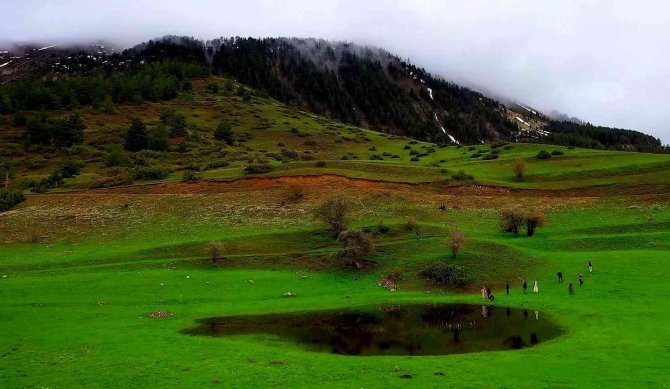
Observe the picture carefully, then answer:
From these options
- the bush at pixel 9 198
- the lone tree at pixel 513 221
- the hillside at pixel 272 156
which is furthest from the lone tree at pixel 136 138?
the lone tree at pixel 513 221

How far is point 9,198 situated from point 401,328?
79.2 m

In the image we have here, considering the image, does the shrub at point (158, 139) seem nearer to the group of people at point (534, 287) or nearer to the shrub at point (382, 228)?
the shrub at point (382, 228)

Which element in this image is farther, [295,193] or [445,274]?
[295,193]

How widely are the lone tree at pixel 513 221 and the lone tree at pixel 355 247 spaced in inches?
796

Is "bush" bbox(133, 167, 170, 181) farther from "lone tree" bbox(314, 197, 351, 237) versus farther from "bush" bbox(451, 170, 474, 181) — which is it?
"bush" bbox(451, 170, 474, 181)

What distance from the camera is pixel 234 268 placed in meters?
57.8

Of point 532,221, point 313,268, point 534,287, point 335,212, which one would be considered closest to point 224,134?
point 335,212

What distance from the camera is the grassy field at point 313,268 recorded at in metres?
27.2

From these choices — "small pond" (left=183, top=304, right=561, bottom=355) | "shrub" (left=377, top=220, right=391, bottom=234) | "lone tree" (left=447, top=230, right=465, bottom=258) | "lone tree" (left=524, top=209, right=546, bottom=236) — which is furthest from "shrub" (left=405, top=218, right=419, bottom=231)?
"small pond" (left=183, top=304, right=561, bottom=355)

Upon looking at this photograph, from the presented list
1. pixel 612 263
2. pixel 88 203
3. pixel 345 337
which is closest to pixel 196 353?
pixel 345 337

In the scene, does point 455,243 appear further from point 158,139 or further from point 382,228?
point 158,139

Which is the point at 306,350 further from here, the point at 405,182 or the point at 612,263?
the point at 405,182

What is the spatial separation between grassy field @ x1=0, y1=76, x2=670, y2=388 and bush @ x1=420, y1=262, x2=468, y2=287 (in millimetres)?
934

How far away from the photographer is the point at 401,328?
123 feet
